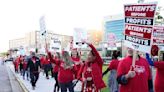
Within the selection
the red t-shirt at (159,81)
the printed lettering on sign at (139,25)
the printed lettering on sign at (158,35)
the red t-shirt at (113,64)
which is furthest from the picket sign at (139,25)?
the red t-shirt at (113,64)

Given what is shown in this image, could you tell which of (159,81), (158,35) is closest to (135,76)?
(159,81)

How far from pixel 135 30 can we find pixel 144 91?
1022 millimetres

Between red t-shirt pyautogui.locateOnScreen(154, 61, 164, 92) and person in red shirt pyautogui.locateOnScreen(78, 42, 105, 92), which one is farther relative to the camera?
person in red shirt pyautogui.locateOnScreen(78, 42, 105, 92)

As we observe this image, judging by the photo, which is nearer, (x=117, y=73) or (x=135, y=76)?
(x=135, y=76)

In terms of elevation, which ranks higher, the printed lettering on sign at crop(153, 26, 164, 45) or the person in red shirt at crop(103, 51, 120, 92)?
the printed lettering on sign at crop(153, 26, 164, 45)

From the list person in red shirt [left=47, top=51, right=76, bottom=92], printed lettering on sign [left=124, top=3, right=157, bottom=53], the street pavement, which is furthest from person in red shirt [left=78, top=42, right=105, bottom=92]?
the street pavement

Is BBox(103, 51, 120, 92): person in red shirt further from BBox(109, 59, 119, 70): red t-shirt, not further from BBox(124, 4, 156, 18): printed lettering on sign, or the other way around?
BBox(124, 4, 156, 18): printed lettering on sign

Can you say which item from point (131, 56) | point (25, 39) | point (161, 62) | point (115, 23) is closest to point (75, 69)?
point (161, 62)

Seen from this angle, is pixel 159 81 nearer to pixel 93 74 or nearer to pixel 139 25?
pixel 93 74

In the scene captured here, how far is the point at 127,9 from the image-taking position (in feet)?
23.1

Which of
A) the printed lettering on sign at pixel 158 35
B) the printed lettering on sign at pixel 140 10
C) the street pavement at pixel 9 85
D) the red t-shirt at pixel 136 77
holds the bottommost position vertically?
the street pavement at pixel 9 85

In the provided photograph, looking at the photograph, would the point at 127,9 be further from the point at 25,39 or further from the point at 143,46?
the point at 25,39

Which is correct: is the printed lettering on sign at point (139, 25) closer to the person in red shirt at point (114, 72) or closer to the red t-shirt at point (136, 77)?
the red t-shirt at point (136, 77)

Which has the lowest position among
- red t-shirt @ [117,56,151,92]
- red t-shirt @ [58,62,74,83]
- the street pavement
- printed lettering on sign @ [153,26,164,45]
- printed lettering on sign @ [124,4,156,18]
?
the street pavement
